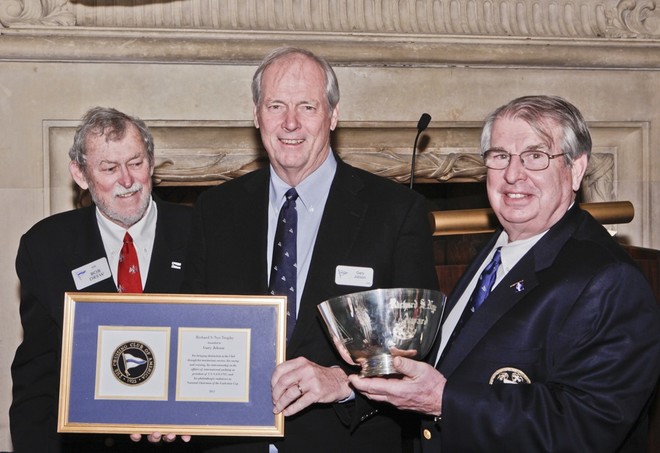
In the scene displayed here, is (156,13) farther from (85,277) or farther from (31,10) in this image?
(85,277)

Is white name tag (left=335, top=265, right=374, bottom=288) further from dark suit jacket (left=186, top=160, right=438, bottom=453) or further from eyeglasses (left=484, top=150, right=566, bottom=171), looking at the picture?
eyeglasses (left=484, top=150, right=566, bottom=171)

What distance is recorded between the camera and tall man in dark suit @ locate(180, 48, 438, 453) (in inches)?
108

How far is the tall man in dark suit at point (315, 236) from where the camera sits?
2748 mm

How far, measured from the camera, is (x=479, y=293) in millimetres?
2637

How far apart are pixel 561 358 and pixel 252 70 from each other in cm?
240

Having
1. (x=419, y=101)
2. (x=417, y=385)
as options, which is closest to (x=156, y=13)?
(x=419, y=101)

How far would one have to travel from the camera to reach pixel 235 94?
4344mm

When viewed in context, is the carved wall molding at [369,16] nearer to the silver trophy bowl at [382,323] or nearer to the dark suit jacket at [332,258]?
the dark suit jacket at [332,258]

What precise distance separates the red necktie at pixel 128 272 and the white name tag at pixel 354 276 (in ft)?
2.14

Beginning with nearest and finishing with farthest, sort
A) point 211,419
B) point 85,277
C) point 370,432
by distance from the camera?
1. point 211,419
2. point 370,432
3. point 85,277

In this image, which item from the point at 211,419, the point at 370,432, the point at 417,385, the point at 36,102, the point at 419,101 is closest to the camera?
the point at 417,385

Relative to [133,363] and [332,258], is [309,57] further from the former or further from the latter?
[133,363]

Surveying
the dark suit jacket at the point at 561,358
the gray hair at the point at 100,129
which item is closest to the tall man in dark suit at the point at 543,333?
the dark suit jacket at the point at 561,358

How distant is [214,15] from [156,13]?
0.25 meters
